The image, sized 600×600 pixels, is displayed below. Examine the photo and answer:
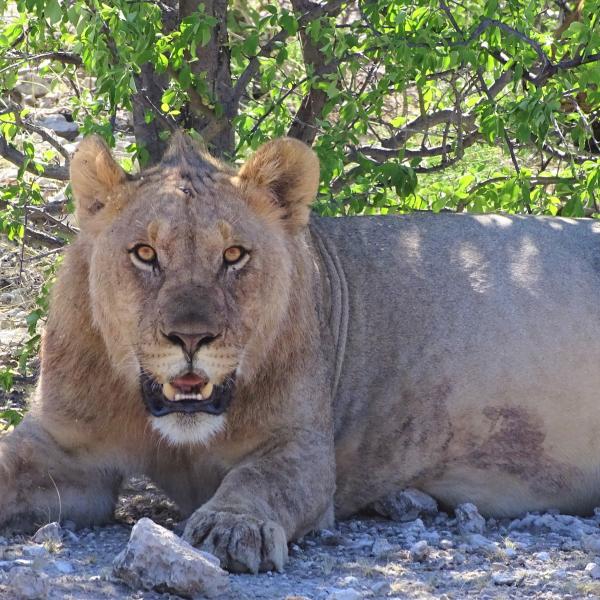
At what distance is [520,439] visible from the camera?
4973 mm

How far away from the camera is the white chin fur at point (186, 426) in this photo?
161 inches

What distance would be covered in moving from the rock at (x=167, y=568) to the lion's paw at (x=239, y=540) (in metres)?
0.31

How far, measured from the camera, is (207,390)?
13.2ft

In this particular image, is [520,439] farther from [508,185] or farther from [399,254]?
[508,185]

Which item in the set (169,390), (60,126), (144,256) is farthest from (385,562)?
(60,126)

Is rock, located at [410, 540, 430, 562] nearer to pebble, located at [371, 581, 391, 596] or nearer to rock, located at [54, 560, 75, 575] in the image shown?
pebble, located at [371, 581, 391, 596]

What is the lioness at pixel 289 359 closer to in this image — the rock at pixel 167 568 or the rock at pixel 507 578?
the rock at pixel 167 568

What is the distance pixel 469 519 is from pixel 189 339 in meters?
1.41

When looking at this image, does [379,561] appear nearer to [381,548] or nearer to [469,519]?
[381,548]

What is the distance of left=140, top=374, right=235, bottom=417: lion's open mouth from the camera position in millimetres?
4023

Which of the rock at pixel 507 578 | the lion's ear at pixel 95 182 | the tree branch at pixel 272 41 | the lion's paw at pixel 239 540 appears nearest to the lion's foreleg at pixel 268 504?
the lion's paw at pixel 239 540

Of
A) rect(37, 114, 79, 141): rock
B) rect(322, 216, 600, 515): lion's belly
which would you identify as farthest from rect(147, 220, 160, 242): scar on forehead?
rect(37, 114, 79, 141): rock

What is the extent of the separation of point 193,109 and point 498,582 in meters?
3.21

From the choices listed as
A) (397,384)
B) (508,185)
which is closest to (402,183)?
(508,185)
